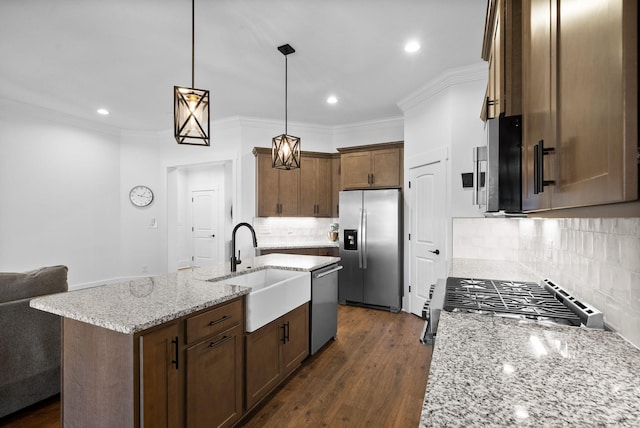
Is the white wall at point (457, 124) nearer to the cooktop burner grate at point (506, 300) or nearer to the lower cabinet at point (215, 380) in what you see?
the cooktop burner grate at point (506, 300)

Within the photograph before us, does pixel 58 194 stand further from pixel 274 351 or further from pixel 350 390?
pixel 350 390

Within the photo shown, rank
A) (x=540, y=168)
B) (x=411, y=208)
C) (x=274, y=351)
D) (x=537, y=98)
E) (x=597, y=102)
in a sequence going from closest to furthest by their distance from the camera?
1. (x=597, y=102)
2. (x=540, y=168)
3. (x=537, y=98)
4. (x=274, y=351)
5. (x=411, y=208)

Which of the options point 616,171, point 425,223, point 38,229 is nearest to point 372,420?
point 616,171

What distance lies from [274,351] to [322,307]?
789 millimetres

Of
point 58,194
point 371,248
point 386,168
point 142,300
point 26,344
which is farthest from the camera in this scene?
point 58,194

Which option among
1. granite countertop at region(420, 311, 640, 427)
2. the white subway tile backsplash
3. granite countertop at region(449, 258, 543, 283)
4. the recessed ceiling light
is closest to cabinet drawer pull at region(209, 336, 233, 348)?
granite countertop at region(420, 311, 640, 427)

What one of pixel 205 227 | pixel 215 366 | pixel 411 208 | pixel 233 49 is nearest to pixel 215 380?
pixel 215 366

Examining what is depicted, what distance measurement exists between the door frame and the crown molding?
69 cm

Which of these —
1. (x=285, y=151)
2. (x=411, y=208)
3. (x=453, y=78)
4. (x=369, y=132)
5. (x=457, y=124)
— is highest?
(x=453, y=78)

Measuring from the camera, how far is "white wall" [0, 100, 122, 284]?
4.40m

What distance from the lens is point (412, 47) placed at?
2.97 metres

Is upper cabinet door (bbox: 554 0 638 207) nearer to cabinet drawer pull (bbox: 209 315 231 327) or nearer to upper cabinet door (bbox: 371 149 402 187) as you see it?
cabinet drawer pull (bbox: 209 315 231 327)

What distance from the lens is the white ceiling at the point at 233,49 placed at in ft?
8.05

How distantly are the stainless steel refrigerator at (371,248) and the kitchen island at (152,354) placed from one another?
2762 millimetres
